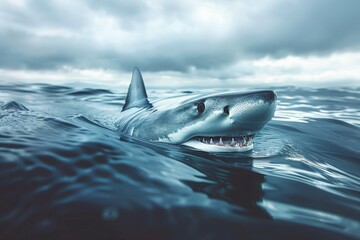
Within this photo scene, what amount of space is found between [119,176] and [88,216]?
445 mm

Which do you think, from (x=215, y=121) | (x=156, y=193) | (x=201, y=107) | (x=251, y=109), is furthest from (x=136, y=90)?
(x=156, y=193)

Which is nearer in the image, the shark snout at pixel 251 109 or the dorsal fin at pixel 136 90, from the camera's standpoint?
the shark snout at pixel 251 109

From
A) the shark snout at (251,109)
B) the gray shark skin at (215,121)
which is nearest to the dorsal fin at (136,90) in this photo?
the gray shark skin at (215,121)

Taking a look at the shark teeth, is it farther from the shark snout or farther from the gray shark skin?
the shark snout

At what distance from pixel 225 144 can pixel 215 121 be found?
27cm

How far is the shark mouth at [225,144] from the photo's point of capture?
8.36 feet

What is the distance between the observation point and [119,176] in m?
1.56

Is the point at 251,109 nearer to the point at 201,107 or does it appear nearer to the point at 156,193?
the point at 201,107

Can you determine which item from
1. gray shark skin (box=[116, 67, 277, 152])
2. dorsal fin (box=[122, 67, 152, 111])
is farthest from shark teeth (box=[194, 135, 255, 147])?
dorsal fin (box=[122, 67, 152, 111])

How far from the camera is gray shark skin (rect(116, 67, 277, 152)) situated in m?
2.25

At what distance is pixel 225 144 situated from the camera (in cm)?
257

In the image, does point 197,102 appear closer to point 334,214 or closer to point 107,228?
point 334,214

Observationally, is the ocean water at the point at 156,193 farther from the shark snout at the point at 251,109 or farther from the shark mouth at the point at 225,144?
the shark snout at the point at 251,109

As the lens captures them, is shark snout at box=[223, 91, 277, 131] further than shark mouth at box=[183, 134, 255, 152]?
No
